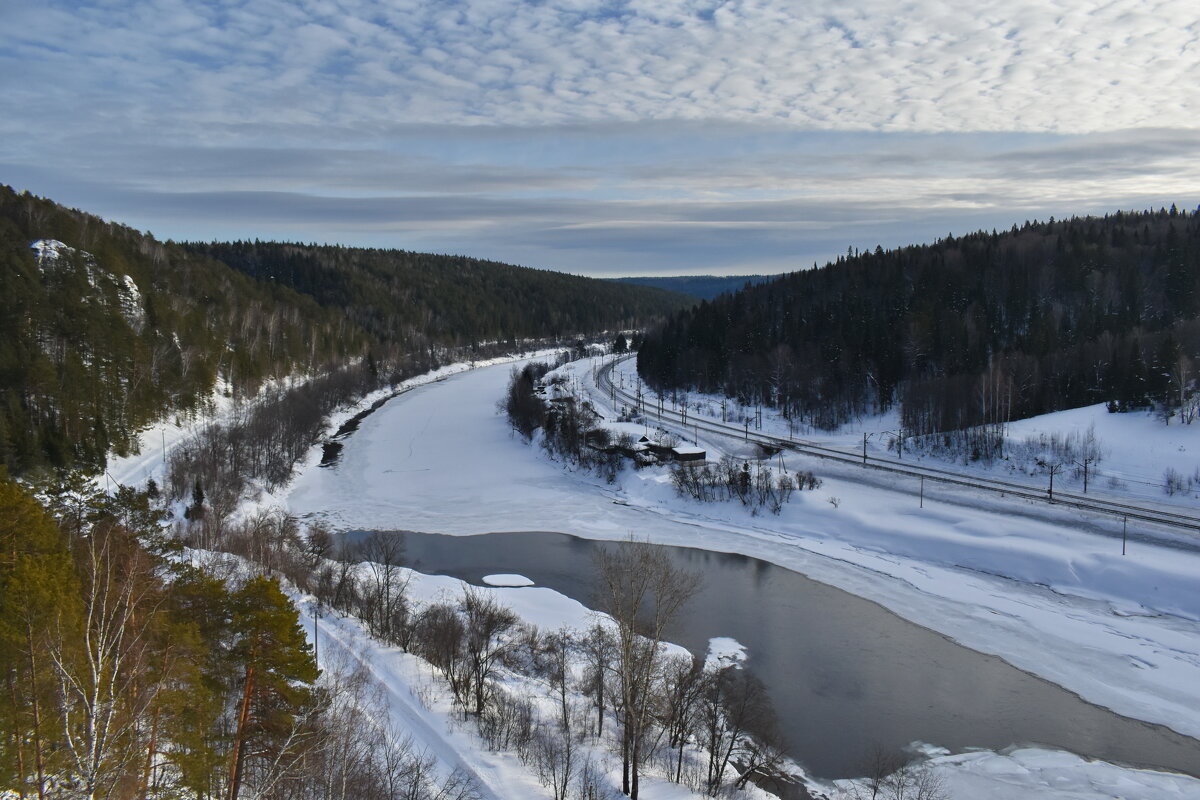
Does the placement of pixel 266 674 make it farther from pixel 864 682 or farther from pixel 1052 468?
pixel 1052 468

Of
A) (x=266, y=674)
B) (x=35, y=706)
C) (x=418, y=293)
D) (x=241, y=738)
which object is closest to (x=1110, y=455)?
(x=266, y=674)

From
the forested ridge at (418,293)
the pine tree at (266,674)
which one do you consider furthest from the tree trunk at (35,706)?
the forested ridge at (418,293)

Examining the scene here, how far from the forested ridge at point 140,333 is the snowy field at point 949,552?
1345 cm

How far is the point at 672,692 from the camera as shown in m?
19.9

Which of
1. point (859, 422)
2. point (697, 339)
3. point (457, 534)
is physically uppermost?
point (697, 339)

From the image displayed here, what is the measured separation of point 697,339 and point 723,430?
123 feet

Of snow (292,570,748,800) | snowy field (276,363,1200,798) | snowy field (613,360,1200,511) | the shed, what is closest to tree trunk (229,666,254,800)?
snow (292,570,748,800)

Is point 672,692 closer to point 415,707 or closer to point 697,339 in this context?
point 415,707

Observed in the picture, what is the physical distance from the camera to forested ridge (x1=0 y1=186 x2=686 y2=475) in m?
46.8

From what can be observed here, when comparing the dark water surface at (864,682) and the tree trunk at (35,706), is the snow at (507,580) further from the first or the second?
the tree trunk at (35,706)

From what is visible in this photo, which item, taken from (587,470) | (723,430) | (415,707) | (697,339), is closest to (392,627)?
(415,707)

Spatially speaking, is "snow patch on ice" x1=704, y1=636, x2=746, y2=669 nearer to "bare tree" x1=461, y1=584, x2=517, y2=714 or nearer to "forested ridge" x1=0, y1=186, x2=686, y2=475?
"bare tree" x1=461, y1=584, x2=517, y2=714

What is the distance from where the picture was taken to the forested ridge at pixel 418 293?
141 m

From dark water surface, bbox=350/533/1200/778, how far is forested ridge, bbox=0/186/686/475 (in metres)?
25.6
